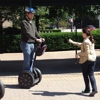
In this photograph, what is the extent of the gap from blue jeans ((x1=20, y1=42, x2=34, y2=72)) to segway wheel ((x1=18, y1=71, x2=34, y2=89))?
23cm

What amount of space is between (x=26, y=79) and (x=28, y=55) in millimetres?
594

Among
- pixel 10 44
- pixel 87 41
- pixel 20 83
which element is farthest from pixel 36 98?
pixel 10 44

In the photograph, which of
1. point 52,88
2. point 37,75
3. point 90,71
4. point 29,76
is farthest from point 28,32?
point 90,71

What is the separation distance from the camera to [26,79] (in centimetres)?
756

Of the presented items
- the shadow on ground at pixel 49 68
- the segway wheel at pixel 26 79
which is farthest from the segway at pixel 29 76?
the shadow on ground at pixel 49 68

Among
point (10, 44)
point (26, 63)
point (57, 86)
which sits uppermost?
point (26, 63)

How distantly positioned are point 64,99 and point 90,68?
915 mm

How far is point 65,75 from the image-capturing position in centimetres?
950

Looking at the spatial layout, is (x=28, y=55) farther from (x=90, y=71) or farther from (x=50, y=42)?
(x=50, y=42)

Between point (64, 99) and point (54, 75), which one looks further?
point (54, 75)

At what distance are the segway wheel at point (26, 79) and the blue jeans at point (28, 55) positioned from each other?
0.23 metres

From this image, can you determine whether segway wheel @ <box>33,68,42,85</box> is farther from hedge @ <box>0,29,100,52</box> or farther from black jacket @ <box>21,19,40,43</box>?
hedge @ <box>0,29,100,52</box>

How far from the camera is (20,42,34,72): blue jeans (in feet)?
24.9

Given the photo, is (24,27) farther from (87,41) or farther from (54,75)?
(54,75)
